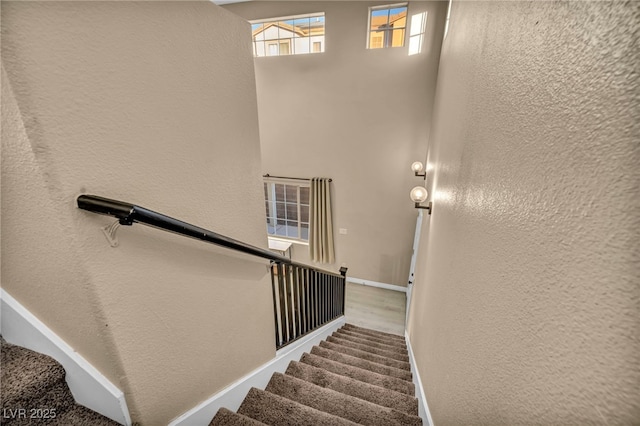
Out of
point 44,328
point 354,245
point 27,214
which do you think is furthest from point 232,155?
point 354,245

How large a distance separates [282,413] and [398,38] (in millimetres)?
4868

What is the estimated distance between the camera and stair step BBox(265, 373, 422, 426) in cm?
138

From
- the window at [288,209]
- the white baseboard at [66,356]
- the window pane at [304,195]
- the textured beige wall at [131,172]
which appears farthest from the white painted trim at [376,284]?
the white baseboard at [66,356]

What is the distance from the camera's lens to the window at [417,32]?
3.76m

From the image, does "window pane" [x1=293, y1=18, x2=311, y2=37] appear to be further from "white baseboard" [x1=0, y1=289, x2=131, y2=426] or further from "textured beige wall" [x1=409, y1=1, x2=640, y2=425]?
"white baseboard" [x1=0, y1=289, x2=131, y2=426]

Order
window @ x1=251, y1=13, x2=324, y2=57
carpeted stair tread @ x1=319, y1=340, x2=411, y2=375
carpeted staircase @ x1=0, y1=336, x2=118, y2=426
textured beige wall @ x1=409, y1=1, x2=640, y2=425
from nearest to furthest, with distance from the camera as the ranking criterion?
textured beige wall @ x1=409, y1=1, x2=640, y2=425, carpeted staircase @ x1=0, y1=336, x2=118, y2=426, carpeted stair tread @ x1=319, y1=340, x2=411, y2=375, window @ x1=251, y1=13, x2=324, y2=57

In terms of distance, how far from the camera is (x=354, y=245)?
5176 mm

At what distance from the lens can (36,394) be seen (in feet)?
2.38

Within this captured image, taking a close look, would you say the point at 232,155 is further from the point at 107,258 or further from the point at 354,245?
the point at 354,245

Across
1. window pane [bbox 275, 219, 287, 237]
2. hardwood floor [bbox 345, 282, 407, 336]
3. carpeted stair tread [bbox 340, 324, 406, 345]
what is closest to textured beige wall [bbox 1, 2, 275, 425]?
carpeted stair tread [bbox 340, 324, 406, 345]

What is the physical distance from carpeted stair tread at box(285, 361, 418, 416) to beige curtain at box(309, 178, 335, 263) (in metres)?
3.41

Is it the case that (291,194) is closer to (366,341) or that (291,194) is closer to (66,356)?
(366,341)

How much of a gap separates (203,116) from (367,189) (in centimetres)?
403

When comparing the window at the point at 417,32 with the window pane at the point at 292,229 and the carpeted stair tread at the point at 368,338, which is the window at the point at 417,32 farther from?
the carpeted stair tread at the point at 368,338
